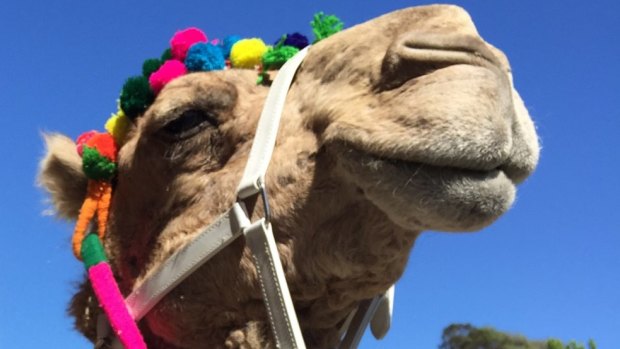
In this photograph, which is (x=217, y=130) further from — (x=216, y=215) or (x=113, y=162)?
(x=113, y=162)

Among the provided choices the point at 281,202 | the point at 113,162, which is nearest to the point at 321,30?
A: the point at 281,202

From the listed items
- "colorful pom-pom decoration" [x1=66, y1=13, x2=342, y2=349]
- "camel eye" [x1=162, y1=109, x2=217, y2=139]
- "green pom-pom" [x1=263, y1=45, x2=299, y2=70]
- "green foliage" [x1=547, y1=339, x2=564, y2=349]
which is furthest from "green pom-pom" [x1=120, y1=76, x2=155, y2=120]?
"green foliage" [x1=547, y1=339, x2=564, y2=349]

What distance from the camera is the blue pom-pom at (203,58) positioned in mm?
3256

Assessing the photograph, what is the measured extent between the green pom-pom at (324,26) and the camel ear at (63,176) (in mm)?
1198

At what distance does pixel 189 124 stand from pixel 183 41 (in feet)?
1.86

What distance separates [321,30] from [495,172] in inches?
44.3

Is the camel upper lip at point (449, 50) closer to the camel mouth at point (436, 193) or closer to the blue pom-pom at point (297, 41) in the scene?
the camel mouth at point (436, 193)

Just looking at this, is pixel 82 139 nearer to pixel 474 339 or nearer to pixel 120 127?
pixel 120 127

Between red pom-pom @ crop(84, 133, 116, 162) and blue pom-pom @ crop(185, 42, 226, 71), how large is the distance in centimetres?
46

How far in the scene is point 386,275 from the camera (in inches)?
100

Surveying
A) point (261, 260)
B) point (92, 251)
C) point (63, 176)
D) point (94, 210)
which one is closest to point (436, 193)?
point (261, 260)

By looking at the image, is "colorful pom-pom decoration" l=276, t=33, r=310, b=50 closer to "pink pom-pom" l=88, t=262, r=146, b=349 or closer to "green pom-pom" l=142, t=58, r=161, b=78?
"green pom-pom" l=142, t=58, r=161, b=78

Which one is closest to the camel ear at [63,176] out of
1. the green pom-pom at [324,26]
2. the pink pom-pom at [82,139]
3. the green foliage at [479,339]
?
the pink pom-pom at [82,139]

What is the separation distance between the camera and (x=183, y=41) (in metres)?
3.37
